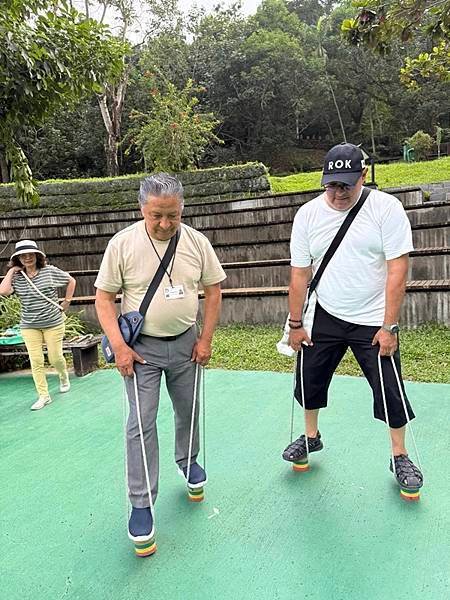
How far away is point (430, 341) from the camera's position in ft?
16.6

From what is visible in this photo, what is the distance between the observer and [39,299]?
4.25 m

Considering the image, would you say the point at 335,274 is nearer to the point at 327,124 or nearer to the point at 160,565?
the point at 160,565

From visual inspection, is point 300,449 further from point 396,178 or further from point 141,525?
point 396,178

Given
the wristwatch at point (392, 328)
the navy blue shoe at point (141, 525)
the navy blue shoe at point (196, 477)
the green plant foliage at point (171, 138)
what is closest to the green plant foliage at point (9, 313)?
the navy blue shoe at point (196, 477)

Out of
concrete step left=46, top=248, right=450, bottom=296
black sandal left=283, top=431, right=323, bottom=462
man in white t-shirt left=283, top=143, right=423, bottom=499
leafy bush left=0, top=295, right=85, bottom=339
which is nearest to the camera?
man in white t-shirt left=283, top=143, right=423, bottom=499

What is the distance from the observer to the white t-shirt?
7.47 feet

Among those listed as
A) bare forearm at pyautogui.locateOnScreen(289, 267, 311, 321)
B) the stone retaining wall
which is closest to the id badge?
bare forearm at pyautogui.locateOnScreen(289, 267, 311, 321)

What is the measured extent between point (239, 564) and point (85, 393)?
273 centimetres

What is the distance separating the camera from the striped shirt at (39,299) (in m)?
4.23

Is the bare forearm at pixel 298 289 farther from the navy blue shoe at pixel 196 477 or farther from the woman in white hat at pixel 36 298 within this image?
the woman in white hat at pixel 36 298

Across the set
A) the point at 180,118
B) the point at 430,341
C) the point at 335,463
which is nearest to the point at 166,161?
the point at 180,118

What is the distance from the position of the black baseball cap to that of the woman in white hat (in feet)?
8.85

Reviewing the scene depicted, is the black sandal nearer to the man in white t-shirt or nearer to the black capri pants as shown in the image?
the black capri pants

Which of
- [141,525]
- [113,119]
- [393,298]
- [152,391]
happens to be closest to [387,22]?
[393,298]
